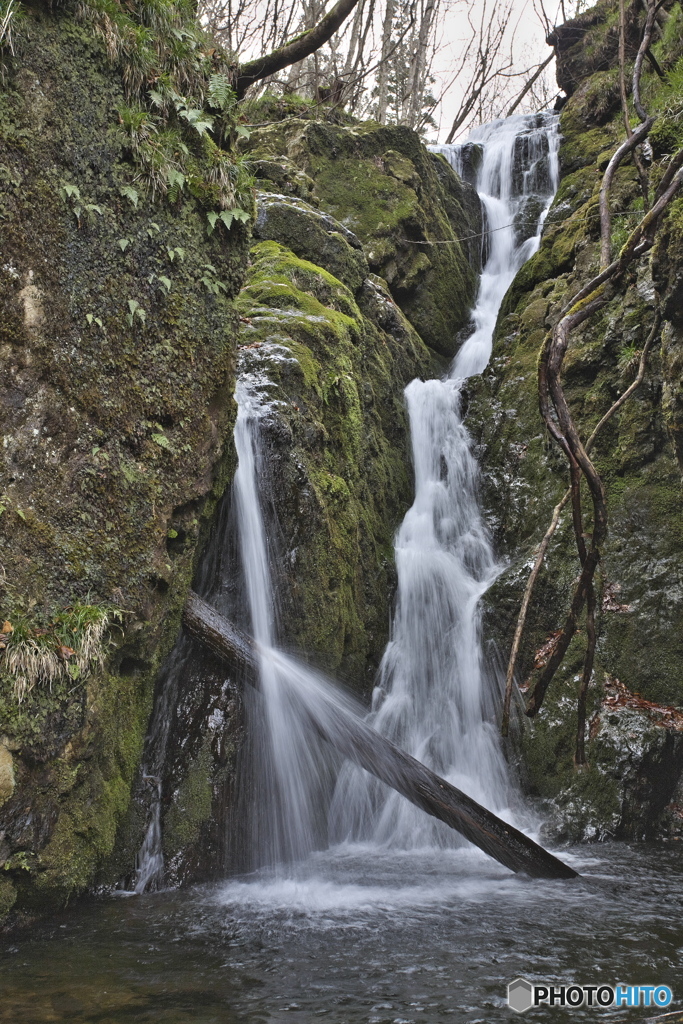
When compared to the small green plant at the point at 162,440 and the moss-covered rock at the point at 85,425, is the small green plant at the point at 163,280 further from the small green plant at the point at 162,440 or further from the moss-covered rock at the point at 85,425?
the small green plant at the point at 162,440

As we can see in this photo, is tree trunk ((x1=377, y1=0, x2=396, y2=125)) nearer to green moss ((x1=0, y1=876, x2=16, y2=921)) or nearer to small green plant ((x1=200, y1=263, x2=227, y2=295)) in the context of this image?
small green plant ((x1=200, y1=263, x2=227, y2=295))

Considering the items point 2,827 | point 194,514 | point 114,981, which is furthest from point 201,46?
point 114,981

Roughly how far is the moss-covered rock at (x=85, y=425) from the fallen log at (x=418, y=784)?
0.31 metres

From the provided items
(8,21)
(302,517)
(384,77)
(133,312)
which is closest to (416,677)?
(302,517)

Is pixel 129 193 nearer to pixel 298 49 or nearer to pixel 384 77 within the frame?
pixel 298 49

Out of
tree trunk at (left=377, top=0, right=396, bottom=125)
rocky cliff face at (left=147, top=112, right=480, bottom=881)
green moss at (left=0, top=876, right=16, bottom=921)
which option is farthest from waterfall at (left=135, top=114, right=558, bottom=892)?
tree trunk at (left=377, top=0, right=396, bottom=125)

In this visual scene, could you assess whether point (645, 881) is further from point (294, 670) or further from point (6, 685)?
point (6, 685)

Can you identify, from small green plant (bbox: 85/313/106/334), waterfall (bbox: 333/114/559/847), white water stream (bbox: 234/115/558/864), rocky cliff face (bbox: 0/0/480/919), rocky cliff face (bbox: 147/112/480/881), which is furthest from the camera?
waterfall (bbox: 333/114/559/847)

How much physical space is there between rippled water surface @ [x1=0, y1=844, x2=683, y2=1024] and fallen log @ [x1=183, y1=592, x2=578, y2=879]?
0.61 feet

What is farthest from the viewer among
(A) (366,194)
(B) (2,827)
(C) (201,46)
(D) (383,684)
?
(A) (366,194)

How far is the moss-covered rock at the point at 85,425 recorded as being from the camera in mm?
3725

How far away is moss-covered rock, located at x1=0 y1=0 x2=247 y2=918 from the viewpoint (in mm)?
3725

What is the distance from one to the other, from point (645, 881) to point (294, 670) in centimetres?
305

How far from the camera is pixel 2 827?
3.44 m
